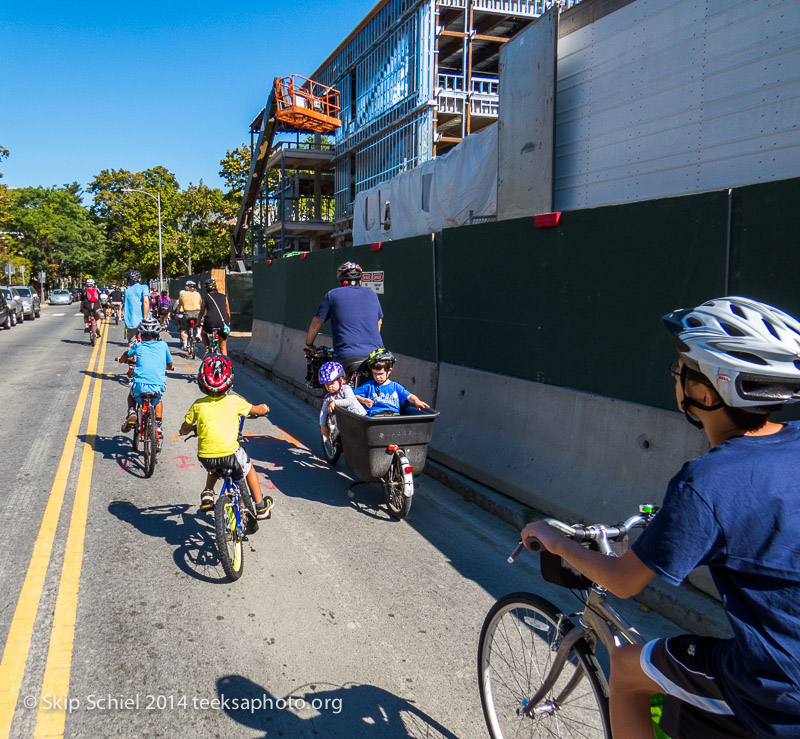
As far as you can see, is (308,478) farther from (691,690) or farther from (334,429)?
(691,690)

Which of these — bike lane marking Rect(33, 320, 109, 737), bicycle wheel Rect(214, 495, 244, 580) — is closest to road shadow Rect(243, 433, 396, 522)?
bicycle wheel Rect(214, 495, 244, 580)

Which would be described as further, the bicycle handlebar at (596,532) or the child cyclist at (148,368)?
the child cyclist at (148,368)

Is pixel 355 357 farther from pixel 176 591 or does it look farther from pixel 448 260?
pixel 176 591

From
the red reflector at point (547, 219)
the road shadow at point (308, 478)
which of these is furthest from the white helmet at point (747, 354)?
the road shadow at point (308, 478)

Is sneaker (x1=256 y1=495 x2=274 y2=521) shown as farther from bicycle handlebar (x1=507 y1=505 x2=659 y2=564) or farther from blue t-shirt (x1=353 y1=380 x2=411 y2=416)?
bicycle handlebar (x1=507 y1=505 x2=659 y2=564)

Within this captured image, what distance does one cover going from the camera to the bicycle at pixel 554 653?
2268 millimetres

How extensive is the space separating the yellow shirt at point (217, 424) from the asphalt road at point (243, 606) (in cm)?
82

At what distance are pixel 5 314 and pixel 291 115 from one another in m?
14.6

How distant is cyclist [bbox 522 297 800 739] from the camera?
1.61m

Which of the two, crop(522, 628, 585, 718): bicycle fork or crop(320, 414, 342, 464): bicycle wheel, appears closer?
crop(522, 628, 585, 718): bicycle fork

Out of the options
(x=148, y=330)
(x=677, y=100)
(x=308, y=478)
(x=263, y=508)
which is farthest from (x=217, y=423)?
(x=677, y=100)

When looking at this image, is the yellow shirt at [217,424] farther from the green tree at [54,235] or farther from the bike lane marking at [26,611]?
the green tree at [54,235]

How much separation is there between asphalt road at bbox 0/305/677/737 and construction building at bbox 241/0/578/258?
65.0ft

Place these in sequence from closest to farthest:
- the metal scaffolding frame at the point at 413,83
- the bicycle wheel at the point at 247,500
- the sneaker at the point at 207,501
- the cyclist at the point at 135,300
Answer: the sneaker at the point at 207,501
the bicycle wheel at the point at 247,500
the cyclist at the point at 135,300
the metal scaffolding frame at the point at 413,83
